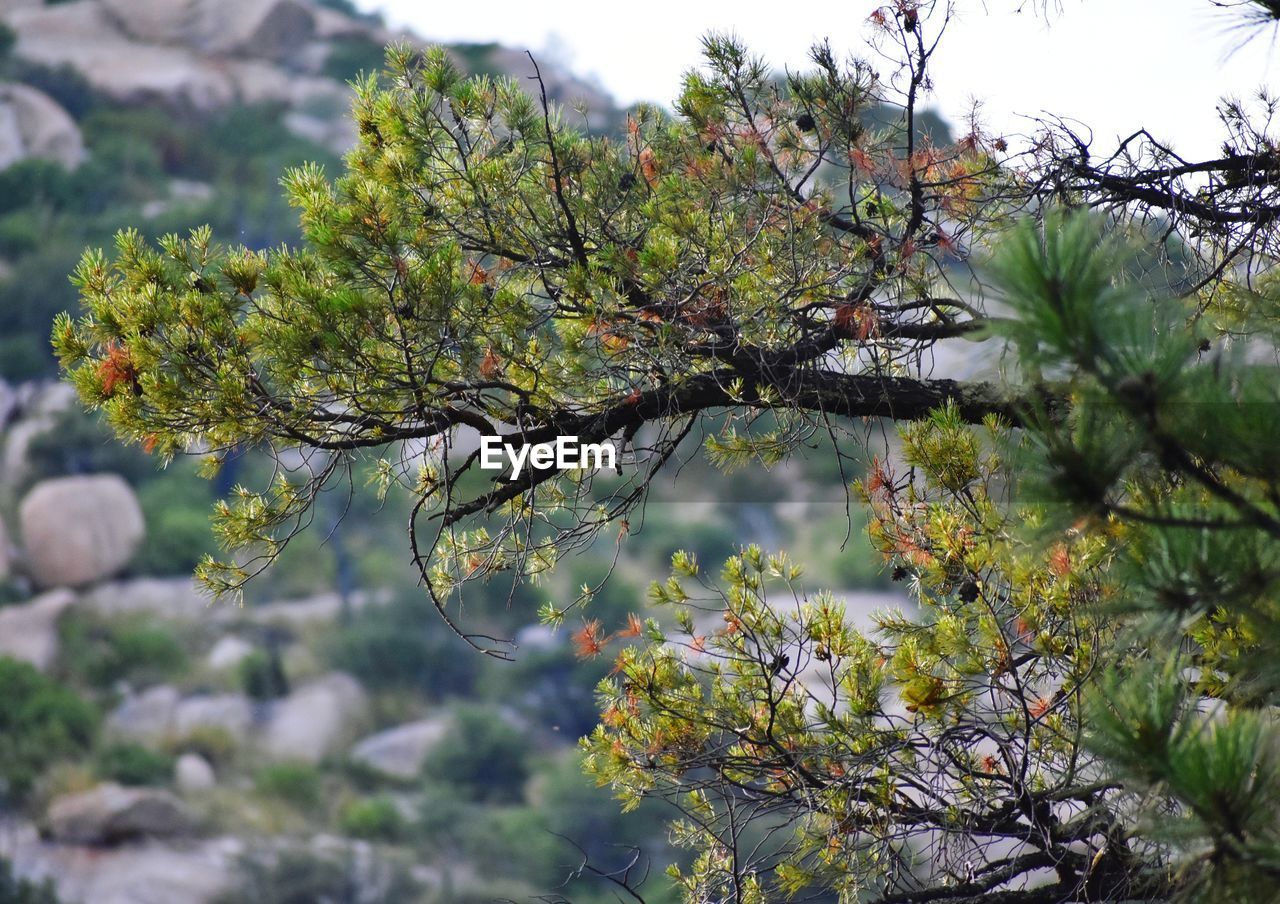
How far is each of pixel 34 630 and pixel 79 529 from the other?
2.06m

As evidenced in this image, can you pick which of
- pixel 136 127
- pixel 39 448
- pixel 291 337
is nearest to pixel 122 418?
pixel 291 337

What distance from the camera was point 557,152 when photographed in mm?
2359

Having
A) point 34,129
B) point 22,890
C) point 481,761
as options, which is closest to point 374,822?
point 481,761

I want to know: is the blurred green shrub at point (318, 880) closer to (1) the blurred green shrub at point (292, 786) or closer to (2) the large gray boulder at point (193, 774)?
(1) the blurred green shrub at point (292, 786)

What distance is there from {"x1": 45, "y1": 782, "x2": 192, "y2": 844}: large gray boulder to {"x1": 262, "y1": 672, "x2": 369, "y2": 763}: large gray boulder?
2788 mm

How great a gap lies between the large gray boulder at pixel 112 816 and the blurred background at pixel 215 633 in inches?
1.6

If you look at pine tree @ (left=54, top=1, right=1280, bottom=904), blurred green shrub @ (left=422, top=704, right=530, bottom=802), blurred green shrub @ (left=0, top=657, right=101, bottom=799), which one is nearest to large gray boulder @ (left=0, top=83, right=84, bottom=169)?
blurred green shrub @ (left=0, top=657, right=101, bottom=799)

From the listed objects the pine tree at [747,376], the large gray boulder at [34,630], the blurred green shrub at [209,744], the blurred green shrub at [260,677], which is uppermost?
the pine tree at [747,376]

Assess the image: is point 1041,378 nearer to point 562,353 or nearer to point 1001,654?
point 1001,654

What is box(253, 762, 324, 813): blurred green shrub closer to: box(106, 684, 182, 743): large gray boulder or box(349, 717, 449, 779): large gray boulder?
box(349, 717, 449, 779): large gray boulder

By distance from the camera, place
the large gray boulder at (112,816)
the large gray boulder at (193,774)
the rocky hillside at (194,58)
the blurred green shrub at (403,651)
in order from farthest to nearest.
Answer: the rocky hillside at (194,58) → the blurred green shrub at (403,651) → the large gray boulder at (193,774) → the large gray boulder at (112,816)

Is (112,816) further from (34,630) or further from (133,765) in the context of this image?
(34,630)

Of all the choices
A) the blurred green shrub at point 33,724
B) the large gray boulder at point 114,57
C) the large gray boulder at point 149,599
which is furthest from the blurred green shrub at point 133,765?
the large gray boulder at point 114,57

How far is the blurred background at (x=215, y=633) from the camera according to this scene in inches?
703
